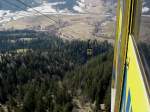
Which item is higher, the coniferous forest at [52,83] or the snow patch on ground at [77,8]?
the snow patch on ground at [77,8]

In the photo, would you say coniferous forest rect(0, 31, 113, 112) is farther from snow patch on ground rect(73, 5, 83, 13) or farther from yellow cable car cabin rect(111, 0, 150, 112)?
snow patch on ground rect(73, 5, 83, 13)

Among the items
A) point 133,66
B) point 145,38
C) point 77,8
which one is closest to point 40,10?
point 77,8

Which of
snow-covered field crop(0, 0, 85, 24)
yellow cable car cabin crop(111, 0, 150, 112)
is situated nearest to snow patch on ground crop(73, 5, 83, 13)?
snow-covered field crop(0, 0, 85, 24)

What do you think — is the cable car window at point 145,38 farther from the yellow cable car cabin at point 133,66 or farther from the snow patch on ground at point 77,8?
the snow patch on ground at point 77,8

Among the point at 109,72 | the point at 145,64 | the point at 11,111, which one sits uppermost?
the point at 145,64

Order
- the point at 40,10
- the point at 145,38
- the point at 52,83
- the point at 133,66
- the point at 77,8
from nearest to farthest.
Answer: the point at 145,38 < the point at 133,66 < the point at 52,83 < the point at 40,10 < the point at 77,8

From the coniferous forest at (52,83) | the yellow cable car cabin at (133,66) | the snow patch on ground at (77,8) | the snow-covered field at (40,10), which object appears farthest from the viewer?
the snow patch on ground at (77,8)

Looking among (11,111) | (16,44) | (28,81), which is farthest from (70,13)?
(11,111)

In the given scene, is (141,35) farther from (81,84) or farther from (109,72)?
(81,84)

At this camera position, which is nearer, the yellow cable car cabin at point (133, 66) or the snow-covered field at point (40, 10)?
the yellow cable car cabin at point (133, 66)

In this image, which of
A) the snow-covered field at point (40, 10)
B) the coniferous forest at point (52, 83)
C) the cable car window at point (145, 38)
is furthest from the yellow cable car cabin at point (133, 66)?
the snow-covered field at point (40, 10)

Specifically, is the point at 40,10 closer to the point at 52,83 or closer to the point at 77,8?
the point at 77,8
